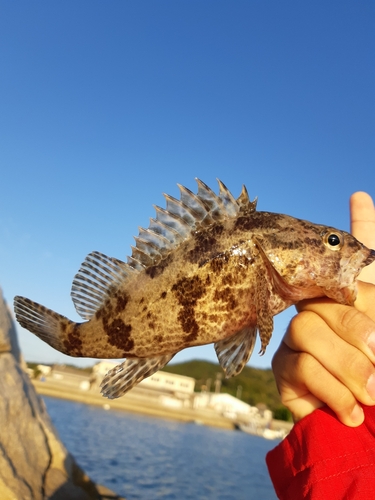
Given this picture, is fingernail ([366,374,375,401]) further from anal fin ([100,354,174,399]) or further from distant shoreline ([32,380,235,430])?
distant shoreline ([32,380,235,430])

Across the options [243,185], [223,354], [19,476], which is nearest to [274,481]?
[223,354]

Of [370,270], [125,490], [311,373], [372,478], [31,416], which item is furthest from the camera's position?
[125,490]

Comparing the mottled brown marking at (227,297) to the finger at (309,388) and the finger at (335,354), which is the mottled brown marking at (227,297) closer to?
the finger at (335,354)

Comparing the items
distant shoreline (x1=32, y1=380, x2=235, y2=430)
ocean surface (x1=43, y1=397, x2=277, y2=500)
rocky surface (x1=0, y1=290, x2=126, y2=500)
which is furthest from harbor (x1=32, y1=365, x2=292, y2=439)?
rocky surface (x1=0, y1=290, x2=126, y2=500)

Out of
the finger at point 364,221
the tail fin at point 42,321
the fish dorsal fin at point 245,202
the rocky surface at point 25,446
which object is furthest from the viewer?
Result: the rocky surface at point 25,446

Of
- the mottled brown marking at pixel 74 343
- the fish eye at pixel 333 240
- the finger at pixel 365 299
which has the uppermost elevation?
the fish eye at pixel 333 240

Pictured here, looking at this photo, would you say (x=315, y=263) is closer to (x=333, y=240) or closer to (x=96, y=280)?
(x=333, y=240)

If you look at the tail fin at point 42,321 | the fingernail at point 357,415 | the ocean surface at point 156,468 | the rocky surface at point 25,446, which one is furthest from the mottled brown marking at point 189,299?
the ocean surface at point 156,468

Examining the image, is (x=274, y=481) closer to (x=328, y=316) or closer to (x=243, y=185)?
(x=328, y=316)
